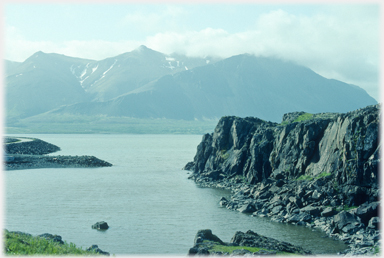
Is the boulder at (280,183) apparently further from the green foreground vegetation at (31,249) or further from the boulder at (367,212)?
the green foreground vegetation at (31,249)

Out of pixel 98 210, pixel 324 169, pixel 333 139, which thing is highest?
pixel 333 139

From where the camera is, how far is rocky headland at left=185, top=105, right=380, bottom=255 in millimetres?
48581

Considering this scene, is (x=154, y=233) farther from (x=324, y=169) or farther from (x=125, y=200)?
(x=324, y=169)

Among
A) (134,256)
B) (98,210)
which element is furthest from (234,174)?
(134,256)

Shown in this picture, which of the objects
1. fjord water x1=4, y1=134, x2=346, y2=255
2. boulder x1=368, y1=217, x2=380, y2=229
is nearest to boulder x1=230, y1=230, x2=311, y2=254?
fjord water x1=4, y1=134, x2=346, y2=255

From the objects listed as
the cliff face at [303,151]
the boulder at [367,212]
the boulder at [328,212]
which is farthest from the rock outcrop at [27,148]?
the boulder at [367,212]

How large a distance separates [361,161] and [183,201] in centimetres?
2966

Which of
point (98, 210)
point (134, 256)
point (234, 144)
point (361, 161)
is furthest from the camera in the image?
point (234, 144)

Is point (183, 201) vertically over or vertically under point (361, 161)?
under

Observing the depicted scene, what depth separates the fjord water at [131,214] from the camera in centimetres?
4694

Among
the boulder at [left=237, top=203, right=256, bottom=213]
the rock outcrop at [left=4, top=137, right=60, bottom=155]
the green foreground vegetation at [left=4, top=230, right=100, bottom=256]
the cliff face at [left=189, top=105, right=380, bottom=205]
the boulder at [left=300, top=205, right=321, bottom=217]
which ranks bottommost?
the rock outcrop at [left=4, top=137, right=60, bottom=155]

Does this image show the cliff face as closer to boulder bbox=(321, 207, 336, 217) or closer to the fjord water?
boulder bbox=(321, 207, 336, 217)

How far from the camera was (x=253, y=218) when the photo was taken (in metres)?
58.4

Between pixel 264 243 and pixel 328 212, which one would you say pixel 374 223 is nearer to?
pixel 328 212
